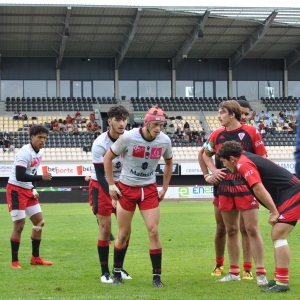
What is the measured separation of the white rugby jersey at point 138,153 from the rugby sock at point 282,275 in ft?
6.54

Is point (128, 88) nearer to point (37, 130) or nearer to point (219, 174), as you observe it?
point (37, 130)

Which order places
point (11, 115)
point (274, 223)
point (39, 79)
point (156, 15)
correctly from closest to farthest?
point (274, 223) < point (156, 15) < point (11, 115) < point (39, 79)

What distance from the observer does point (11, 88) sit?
166 ft

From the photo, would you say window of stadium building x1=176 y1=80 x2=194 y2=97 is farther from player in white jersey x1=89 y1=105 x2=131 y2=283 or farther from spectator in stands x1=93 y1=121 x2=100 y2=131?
player in white jersey x1=89 y1=105 x2=131 y2=283

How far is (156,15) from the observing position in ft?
139

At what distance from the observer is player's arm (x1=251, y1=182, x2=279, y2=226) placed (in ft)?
22.5

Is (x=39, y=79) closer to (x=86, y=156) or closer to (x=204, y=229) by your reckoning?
(x=86, y=156)

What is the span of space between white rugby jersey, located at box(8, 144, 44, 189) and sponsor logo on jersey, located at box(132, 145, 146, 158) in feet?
7.68

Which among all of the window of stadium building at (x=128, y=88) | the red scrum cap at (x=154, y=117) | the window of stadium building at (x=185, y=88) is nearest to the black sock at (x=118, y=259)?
the red scrum cap at (x=154, y=117)

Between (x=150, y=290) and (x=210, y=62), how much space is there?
46.9 meters

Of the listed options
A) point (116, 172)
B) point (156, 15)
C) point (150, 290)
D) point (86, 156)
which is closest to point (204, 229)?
point (116, 172)

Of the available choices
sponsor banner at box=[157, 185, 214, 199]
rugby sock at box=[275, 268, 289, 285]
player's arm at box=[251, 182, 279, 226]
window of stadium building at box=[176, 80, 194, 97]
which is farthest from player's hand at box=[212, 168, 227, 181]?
window of stadium building at box=[176, 80, 194, 97]

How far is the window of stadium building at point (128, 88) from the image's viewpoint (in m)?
51.9

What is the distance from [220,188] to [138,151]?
47.6 inches
